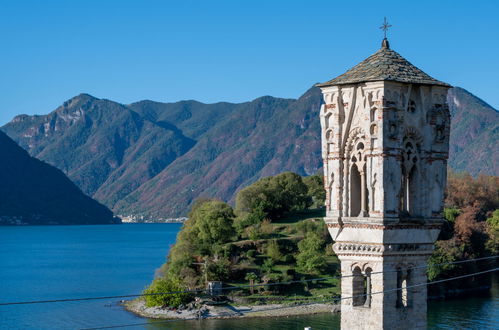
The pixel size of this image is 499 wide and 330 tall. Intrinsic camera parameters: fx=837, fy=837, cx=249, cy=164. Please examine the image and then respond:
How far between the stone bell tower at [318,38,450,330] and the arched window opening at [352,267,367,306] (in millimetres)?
32

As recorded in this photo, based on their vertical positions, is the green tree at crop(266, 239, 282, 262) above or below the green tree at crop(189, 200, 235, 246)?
below

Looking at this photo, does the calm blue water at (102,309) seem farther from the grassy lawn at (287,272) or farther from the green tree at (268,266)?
the green tree at (268,266)

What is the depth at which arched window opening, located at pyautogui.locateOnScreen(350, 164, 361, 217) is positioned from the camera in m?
27.1

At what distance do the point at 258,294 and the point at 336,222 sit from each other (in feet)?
238

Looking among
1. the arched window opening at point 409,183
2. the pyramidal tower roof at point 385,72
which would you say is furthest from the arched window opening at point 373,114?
the arched window opening at point 409,183

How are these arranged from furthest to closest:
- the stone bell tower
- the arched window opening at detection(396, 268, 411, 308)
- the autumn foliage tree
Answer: the autumn foliage tree
the arched window opening at detection(396, 268, 411, 308)
the stone bell tower

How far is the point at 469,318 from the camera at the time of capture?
88125 mm

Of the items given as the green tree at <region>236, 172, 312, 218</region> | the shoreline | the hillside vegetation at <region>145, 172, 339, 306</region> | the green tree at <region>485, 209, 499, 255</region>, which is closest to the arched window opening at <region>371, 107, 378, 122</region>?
the shoreline

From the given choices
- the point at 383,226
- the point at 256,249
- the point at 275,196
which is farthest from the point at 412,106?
the point at 275,196

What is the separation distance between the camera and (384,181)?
25.6 metres

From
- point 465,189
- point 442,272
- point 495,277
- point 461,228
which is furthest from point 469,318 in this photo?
point 465,189

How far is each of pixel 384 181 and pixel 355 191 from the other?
177cm

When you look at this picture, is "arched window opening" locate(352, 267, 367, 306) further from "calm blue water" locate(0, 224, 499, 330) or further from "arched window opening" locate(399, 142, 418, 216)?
"calm blue water" locate(0, 224, 499, 330)

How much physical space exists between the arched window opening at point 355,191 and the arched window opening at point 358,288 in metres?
1.88
